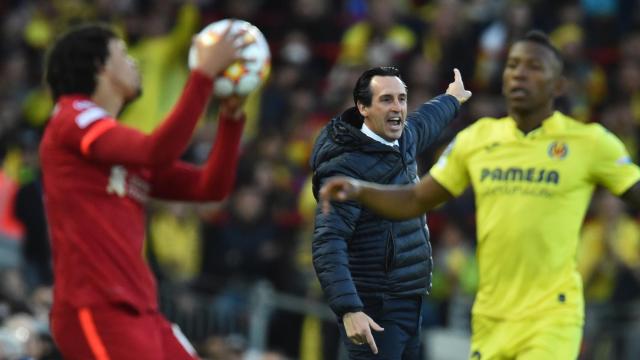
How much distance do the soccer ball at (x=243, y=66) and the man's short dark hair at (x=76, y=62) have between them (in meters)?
0.45

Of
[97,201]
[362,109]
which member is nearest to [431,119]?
[362,109]

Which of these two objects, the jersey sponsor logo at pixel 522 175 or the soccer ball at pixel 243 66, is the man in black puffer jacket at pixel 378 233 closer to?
the soccer ball at pixel 243 66

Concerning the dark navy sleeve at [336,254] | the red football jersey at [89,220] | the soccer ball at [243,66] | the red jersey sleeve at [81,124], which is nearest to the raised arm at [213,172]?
the soccer ball at [243,66]

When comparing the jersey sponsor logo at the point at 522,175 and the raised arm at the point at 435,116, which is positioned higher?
the raised arm at the point at 435,116

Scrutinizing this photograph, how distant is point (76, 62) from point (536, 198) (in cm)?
231

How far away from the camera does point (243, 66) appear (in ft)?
24.6

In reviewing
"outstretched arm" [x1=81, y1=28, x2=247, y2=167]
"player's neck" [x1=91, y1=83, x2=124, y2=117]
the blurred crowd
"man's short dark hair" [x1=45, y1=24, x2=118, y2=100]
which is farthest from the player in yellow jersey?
the blurred crowd

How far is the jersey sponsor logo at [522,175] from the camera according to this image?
23.7 feet

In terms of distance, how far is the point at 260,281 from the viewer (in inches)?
560

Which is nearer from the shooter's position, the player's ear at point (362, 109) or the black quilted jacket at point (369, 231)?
the black quilted jacket at point (369, 231)

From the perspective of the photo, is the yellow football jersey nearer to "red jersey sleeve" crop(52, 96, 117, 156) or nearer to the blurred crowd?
"red jersey sleeve" crop(52, 96, 117, 156)

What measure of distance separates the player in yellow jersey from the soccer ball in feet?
3.12

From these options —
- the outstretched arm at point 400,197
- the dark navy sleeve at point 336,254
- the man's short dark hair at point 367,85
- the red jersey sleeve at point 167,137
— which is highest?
the man's short dark hair at point 367,85

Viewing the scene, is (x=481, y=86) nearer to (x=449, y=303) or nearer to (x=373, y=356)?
(x=449, y=303)
